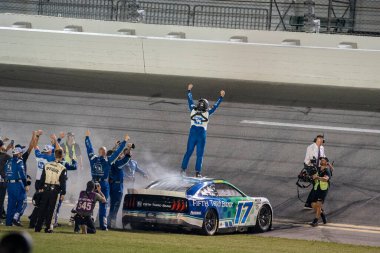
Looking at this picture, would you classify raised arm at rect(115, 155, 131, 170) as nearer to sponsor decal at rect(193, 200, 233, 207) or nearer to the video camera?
sponsor decal at rect(193, 200, 233, 207)

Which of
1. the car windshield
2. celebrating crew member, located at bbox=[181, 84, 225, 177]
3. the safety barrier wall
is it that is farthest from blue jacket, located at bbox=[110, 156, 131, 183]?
the safety barrier wall

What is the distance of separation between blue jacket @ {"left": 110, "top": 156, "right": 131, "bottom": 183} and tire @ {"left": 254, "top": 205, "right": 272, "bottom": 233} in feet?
9.32

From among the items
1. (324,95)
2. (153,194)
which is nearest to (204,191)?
(153,194)

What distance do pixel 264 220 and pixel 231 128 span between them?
904 centimetres

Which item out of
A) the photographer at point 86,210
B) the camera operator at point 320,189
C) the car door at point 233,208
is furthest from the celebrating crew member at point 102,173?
the camera operator at point 320,189

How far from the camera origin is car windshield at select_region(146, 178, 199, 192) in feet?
49.7

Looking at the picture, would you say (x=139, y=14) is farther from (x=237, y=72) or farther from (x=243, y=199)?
(x=243, y=199)

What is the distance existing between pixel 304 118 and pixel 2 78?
10252 millimetres

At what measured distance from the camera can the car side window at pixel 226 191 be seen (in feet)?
51.7

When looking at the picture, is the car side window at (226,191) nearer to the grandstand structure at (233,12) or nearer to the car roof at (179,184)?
the car roof at (179,184)

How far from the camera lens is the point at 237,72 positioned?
27609 mm

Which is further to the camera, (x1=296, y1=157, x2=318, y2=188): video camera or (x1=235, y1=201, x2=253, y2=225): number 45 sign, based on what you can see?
(x1=296, y1=157, x2=318, y2=188): video camera

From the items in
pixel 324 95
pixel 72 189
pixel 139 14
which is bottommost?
pixel 72 189

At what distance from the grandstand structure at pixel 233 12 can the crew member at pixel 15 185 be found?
1525 cm
